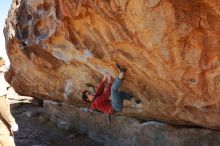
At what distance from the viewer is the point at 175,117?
7820 mm

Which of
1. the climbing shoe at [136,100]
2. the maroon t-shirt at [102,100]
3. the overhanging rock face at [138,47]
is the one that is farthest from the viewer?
the climbing shoe at [136,100]

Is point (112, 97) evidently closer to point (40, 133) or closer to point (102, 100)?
point (102, 100)

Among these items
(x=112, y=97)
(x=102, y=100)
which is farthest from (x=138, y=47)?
(x=102, y=100)

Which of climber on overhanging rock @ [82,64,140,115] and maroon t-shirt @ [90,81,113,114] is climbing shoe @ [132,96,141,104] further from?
maroon t-shirt @ [90,81,113,114]

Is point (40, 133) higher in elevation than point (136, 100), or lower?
lower

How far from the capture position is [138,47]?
6996 millimetres

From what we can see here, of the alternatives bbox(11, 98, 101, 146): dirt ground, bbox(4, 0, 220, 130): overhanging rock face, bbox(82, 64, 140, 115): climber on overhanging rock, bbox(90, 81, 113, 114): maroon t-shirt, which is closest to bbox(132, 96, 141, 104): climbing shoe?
bbox(4, 0, 220, 130): overhanging rock face

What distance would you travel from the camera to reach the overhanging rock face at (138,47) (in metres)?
6.24

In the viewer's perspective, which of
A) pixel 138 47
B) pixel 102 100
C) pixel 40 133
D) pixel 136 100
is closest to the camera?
pixel 138 47

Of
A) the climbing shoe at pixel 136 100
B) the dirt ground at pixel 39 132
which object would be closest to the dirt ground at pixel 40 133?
the dirt ground at pixel 39 132

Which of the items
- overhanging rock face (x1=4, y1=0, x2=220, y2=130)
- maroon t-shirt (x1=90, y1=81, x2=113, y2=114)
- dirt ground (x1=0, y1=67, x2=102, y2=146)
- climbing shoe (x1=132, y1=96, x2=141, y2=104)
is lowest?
dirt ground (x1=0, y1=67, x2=102, y2=146)

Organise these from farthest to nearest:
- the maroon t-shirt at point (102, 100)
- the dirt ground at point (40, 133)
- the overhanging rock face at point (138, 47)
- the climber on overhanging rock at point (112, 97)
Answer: the dirt ground at point (40, 133) → the maroon t-shirt at point (102, 100) → the climber on overhanging rock at point (112, 97) → the overhanging rock face at point (138, 47)

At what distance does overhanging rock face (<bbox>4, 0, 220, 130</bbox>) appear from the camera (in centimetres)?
624

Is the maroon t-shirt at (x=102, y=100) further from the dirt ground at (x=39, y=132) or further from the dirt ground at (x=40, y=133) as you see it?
the dirt ground at (x=40, y=133)
